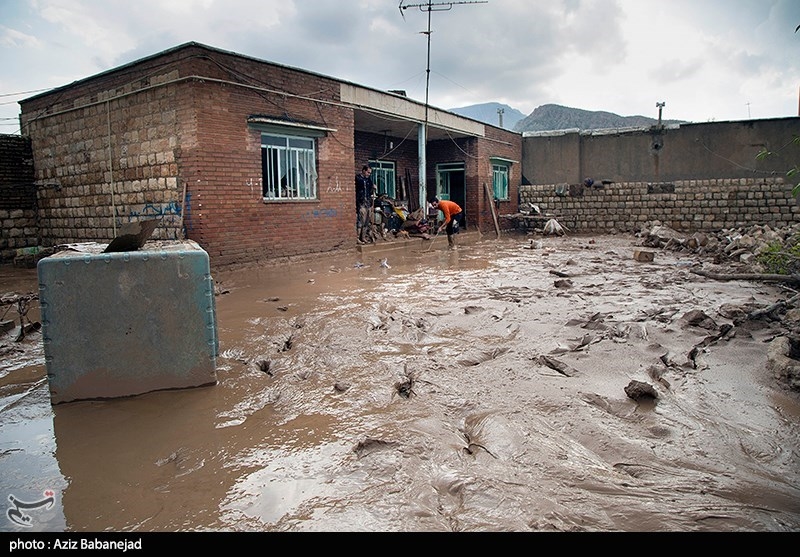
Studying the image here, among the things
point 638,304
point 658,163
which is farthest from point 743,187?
point 638,304

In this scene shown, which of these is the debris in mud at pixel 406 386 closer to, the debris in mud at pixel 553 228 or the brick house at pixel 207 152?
the brick house at pixel 207 152

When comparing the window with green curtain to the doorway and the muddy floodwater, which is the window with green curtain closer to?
the doorway

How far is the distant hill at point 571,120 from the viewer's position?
4203cm

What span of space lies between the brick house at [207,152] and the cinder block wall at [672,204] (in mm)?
8526

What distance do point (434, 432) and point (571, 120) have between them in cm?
4685

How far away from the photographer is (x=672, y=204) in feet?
57.7

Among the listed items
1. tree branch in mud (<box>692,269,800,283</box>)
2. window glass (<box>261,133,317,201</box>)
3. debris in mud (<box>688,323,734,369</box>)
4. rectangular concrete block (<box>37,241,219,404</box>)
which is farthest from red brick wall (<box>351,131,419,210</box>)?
rectangular concrete block (<box>37,241,219,404</box>)

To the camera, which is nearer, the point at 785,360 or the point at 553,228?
the point at 785,360

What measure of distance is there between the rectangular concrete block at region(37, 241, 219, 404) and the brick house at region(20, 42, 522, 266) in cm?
552

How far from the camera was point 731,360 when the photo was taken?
3.86 m

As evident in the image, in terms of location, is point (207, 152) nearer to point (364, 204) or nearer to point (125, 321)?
point (364, 204)

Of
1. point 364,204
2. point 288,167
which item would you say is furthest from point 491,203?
point 288,167

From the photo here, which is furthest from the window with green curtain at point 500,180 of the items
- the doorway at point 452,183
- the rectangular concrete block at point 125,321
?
the rectangular concrete block at point 125,321

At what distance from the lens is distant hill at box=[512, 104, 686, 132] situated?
42.0m
